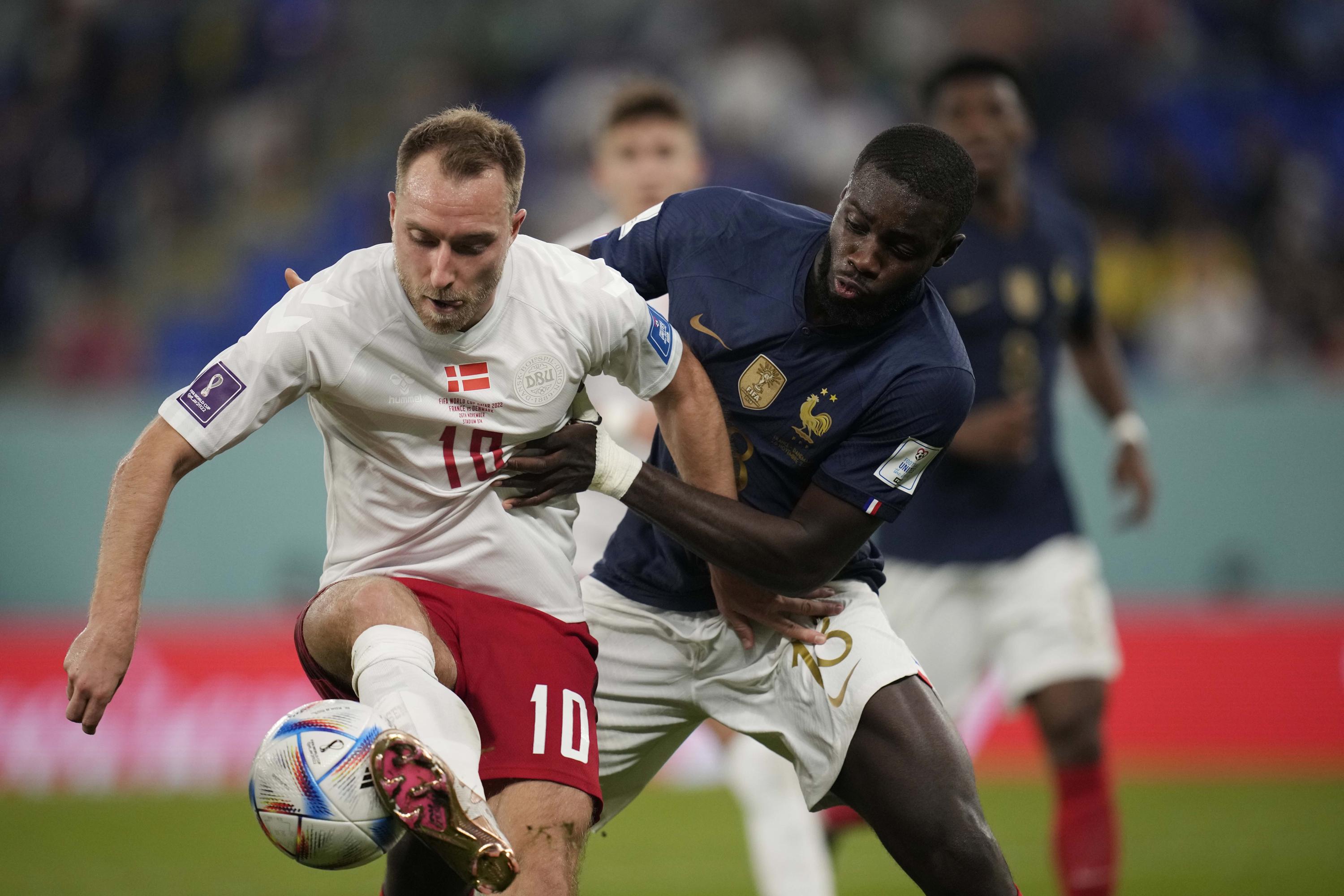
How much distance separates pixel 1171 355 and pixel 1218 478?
116 centimetres

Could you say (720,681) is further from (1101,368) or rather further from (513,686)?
(1101,368)

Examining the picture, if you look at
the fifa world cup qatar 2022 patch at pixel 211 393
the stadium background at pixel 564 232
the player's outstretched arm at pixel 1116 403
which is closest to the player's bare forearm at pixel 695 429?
the fifa world cup qatar 2022 patch at pixel 211 393

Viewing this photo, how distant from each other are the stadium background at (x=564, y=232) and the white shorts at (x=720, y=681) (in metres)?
2.65

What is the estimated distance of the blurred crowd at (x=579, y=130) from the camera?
12.1m

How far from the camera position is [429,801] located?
326 centimetres

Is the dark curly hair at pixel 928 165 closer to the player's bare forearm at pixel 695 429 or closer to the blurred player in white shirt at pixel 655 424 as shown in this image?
the player's bare forearm at pixel 695 429

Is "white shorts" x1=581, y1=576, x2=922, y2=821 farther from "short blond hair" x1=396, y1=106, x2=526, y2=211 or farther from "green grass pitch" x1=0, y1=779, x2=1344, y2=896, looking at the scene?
"green grass pitch" x1=0, y1=779, x2=1344, y2=896

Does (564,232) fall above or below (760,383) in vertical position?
above

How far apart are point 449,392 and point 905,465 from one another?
124 centimetres

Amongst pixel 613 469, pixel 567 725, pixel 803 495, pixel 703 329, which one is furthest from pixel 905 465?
pixel 567 725

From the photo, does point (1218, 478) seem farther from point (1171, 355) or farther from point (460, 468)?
point (460, 468)

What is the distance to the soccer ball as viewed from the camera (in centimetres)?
338

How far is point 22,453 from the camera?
11367 mm

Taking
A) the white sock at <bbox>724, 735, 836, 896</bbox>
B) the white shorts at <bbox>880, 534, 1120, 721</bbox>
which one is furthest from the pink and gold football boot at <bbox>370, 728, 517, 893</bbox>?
the white shorts at <bbox>880, 534, 1120, 721</bbox>
